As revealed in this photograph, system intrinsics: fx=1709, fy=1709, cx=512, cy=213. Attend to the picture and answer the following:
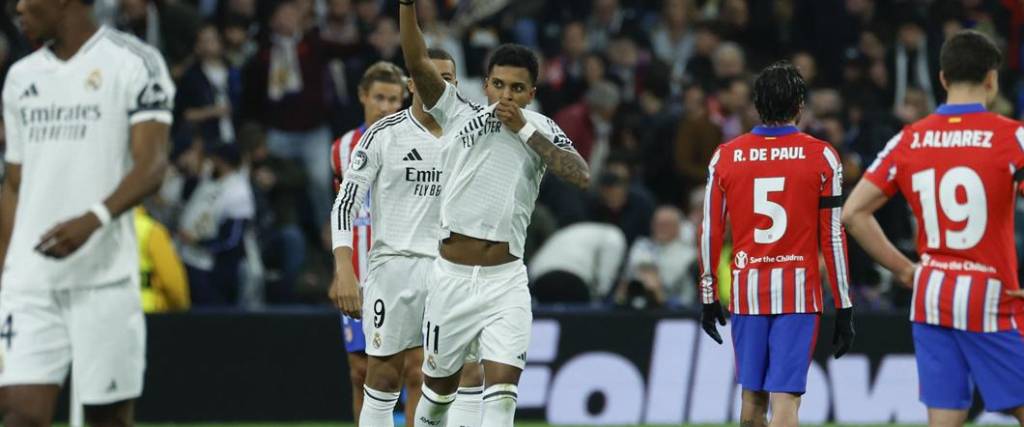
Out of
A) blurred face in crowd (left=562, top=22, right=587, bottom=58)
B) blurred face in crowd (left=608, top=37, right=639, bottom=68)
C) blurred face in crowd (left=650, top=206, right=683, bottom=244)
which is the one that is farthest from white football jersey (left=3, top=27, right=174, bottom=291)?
blurred face in crowd (left=608, top=37, right=639, bottom=68)

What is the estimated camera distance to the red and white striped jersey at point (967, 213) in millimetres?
7379

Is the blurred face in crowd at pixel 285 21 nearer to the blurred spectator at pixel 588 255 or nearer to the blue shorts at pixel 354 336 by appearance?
the blurred spectator at pixel 588 255

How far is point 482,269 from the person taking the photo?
322 inches

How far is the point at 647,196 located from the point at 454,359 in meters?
7.80

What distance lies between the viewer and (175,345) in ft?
44.7

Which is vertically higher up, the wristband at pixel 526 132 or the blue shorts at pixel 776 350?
the wristband at pixel 526 132

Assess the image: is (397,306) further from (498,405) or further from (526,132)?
(526,132)

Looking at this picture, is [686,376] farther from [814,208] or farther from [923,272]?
[923,272]

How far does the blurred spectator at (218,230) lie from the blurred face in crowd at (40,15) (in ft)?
25.4

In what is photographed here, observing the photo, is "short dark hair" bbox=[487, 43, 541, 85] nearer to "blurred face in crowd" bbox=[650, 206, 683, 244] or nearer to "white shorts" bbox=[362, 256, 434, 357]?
"white shorts" bbox=[362, 256, 434, 357]

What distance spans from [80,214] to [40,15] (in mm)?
834

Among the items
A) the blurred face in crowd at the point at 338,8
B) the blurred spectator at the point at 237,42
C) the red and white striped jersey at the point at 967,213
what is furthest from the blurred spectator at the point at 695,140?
the red and white striped jersey at the point at 967,213

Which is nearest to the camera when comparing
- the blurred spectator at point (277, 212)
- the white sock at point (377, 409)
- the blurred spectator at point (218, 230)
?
the white sock at point (377, 409)

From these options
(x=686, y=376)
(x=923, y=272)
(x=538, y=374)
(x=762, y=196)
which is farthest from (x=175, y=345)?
(x=923, y=272)
